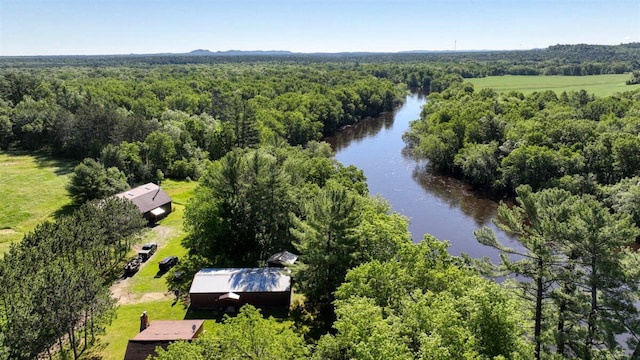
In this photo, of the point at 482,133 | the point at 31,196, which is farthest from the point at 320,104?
the point at 31,196

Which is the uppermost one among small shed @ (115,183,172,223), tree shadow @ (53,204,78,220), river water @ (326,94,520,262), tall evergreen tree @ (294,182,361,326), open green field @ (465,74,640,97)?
open green field @ (465,74,640,97)

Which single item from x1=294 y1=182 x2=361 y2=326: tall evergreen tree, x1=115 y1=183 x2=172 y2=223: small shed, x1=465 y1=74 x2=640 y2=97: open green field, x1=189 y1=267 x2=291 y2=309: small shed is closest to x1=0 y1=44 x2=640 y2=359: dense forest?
x1=294 y1=182 x2=361 y2=326: tall evergreen tree

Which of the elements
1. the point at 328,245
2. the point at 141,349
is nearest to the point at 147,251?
the point at 141,349

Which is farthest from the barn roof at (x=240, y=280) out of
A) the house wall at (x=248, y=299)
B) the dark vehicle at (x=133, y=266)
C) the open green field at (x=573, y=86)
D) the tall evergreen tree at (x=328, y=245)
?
the open green field at (x=573, y=86)

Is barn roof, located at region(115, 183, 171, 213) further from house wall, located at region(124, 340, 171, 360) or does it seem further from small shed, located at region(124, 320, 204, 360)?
house wall, located at region(124, 340, 171, 360)

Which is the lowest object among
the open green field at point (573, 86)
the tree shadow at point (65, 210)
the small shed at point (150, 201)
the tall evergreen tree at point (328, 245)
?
the tree shadow at point (65, 210)

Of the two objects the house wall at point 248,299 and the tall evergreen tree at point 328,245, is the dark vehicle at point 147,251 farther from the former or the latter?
the tall evergreen tree at point 328,245
